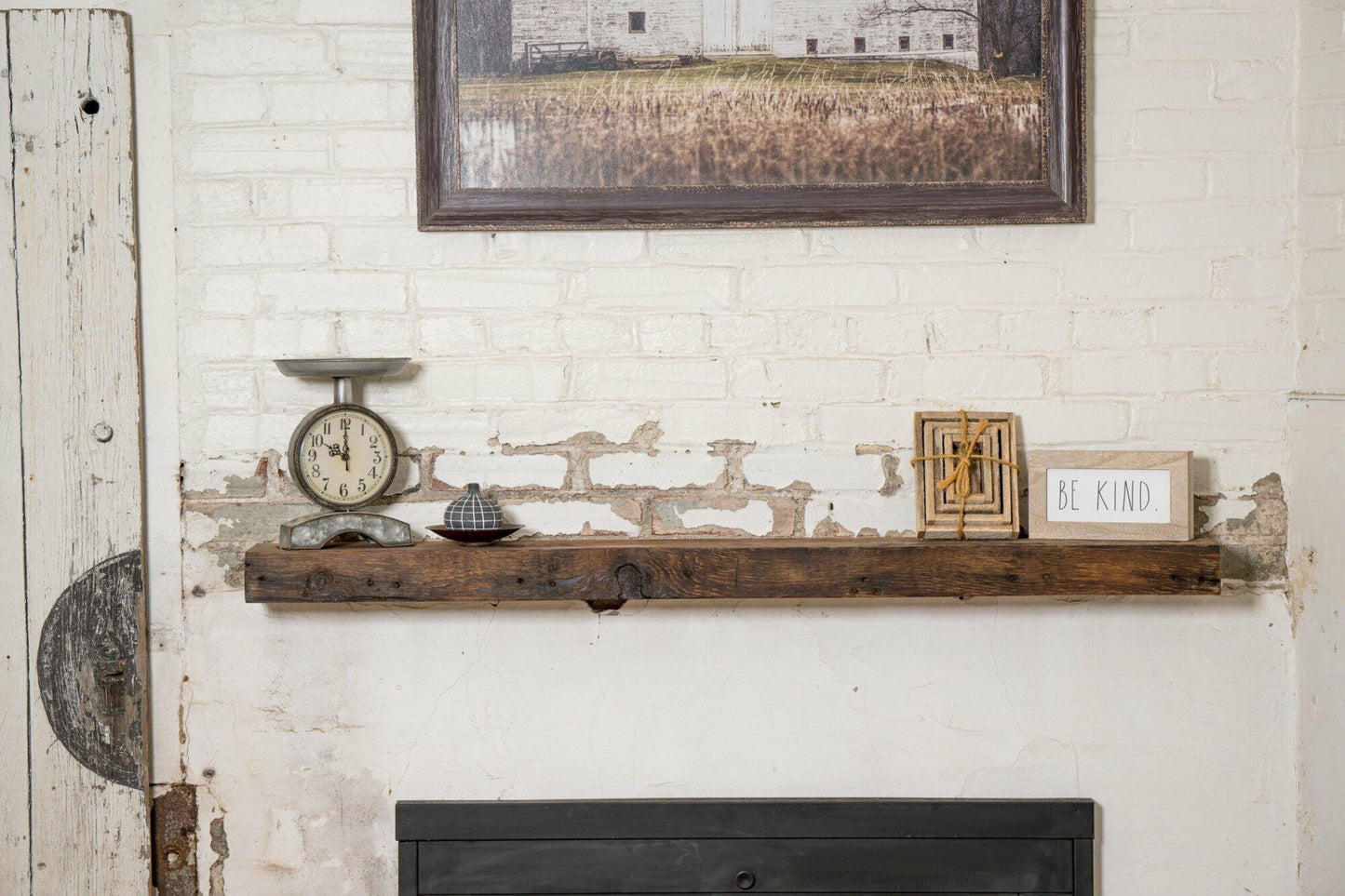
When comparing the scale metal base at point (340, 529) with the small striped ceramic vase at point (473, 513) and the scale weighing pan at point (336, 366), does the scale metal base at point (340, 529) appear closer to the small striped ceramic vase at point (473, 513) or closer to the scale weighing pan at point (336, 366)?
→ the small striped ceramic vase at point (473, 513)

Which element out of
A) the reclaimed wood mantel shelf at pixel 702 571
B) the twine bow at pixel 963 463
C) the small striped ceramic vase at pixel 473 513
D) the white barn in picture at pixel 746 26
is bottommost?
the reclaimed wood mantel shelf at pixel 702 571

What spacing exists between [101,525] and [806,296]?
141cm

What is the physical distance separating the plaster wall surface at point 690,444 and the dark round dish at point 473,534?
0.12 m

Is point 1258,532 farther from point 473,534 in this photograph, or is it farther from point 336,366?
point 336,366

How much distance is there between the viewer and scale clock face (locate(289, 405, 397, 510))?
177cm

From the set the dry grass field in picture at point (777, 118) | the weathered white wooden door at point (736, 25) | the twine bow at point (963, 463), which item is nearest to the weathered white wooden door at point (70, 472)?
the dry grass field in picture at point (777, 118)

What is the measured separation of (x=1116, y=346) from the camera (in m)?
1.86

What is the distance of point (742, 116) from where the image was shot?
1842 mm

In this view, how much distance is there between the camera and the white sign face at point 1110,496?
176 centimetres

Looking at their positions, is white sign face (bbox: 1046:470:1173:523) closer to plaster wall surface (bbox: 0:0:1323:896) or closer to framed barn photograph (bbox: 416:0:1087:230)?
plaster wall surface (bbox: 0:0:1323:896)

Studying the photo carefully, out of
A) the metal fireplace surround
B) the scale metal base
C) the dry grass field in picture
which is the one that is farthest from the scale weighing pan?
the metal fireplace surround

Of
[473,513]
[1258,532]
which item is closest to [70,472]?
[473,513]

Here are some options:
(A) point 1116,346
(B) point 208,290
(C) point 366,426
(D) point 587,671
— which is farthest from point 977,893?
(B) point 208,290

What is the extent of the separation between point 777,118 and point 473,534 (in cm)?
96
